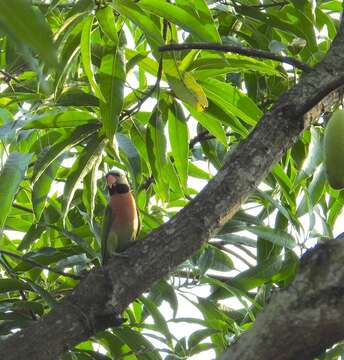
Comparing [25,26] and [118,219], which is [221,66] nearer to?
[118,219]

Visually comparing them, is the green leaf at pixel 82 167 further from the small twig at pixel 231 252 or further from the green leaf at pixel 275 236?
the small twig at pixel 231 252

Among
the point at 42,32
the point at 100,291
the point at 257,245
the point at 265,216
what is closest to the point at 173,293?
the point at 257,245

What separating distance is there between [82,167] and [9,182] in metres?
0.31

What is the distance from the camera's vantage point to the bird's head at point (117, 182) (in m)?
3.22

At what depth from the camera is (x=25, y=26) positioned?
0.44m

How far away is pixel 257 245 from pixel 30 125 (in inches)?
38.9

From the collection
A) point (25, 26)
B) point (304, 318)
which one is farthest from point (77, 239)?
point (25, 26)

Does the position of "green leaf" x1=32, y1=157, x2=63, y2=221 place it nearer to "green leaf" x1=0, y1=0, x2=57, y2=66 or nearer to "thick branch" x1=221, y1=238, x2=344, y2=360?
"thick branch" x1=221, y1=238, x2=344, y2=360

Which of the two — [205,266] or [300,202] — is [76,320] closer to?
[205,266]

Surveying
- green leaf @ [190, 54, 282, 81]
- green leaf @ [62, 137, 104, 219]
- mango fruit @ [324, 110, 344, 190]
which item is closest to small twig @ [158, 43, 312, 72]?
mango fruit @ [324, 110, 344, 190]

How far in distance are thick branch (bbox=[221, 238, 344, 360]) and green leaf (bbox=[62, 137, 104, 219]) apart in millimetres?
992

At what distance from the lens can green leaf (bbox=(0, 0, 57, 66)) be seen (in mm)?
438

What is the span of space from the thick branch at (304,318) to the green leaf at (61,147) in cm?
98

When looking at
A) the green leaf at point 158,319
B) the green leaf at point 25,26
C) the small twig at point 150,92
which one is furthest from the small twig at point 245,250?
the green leaf at point 25,26
